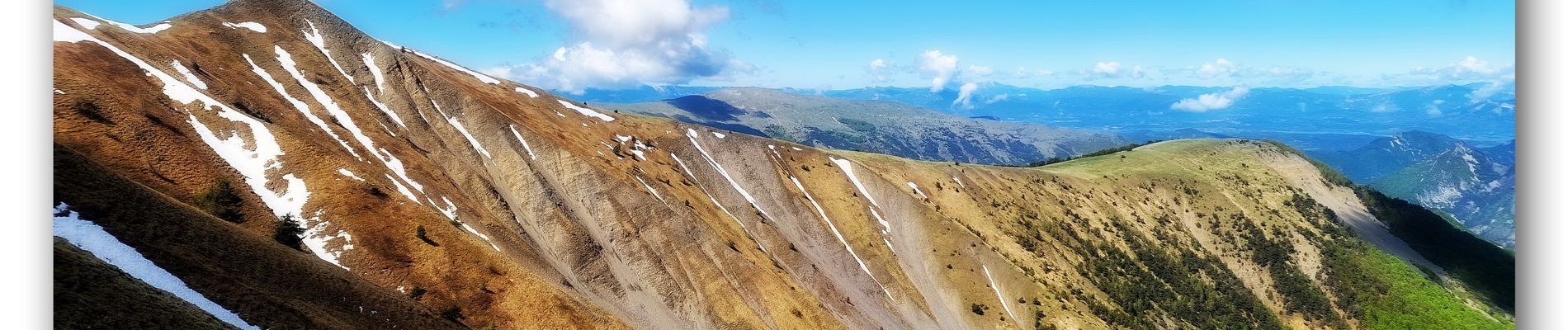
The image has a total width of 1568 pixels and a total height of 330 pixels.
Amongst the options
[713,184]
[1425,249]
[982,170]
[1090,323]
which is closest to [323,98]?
[713,184]

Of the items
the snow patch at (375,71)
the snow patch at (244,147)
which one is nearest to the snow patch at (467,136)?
the snow patch at (375,71)

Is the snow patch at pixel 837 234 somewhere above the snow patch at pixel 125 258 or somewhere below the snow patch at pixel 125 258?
below

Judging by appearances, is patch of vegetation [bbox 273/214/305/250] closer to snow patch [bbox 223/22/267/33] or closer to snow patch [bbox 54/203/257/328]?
snow patch [bbox 54/203/257/328]

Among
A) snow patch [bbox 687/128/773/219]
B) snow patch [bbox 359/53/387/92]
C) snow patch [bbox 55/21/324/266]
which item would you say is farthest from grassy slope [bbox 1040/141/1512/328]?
snow patch [bbox 55/21/324/266]

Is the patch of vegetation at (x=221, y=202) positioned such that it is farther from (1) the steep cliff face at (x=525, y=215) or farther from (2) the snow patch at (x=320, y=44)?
(2) the snow patch at (x=320, y=44)

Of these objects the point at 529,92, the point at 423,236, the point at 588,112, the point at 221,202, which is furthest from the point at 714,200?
the point at 221,202
